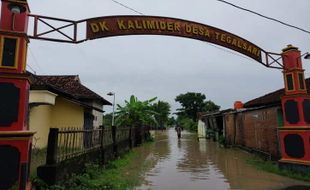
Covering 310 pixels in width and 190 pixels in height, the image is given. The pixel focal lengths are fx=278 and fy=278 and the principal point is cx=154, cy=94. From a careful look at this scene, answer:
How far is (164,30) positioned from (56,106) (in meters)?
9.53

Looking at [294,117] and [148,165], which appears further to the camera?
[148,165]

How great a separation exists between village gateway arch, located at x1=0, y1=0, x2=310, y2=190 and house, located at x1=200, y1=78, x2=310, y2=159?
1493 millimetres

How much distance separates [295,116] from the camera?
1066 centimetres

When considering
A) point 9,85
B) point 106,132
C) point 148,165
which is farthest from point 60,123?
point 9,85

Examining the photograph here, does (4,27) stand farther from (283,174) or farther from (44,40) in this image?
(283,174)

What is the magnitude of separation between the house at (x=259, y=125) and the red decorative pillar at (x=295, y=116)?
3.50ft

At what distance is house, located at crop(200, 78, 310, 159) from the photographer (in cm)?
1348

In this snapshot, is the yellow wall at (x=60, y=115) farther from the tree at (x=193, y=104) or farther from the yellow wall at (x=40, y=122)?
the tree at (x=193, y=104)

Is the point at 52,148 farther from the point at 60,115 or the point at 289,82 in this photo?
the point at 60,115

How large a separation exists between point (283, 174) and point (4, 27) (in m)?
10.2

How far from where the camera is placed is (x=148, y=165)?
1263 centimetres

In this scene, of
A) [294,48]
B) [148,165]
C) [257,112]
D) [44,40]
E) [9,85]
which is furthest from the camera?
[257,112]

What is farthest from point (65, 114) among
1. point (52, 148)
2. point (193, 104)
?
point (193, 104)

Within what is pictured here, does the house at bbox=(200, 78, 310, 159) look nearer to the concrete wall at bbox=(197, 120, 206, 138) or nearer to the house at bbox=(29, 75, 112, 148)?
the concrete wall at bbox=(197, 120, 206, 138)
